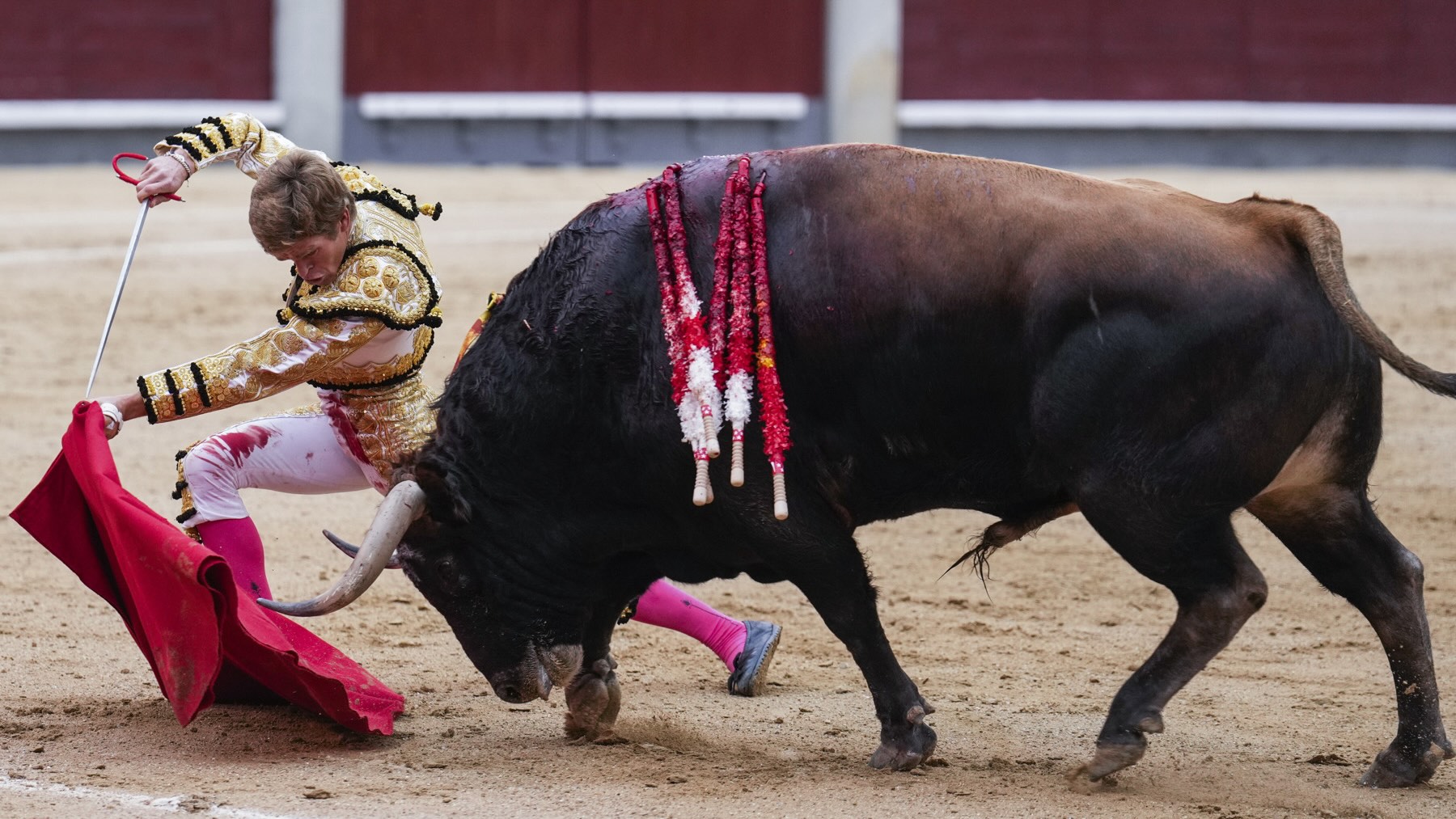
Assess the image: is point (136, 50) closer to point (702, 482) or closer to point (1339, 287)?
point (702, 482)

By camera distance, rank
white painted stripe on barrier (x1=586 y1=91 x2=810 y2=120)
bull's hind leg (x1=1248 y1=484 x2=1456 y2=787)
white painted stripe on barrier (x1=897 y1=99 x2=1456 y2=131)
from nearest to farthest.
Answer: bull's hind leg (x1=1248 y1=484 x2=1456 y2=787)
white painted stripe on barrier (x1=586 y1=91 x2=810 y2=120)
white painted stripe on barrier (x1=897 y1=99 x2=1456 y2=131)

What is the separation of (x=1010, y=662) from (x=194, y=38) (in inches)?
391

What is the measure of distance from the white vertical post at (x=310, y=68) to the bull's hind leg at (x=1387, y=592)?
10.2 m

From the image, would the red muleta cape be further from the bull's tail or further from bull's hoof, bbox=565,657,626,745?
the bull's tail

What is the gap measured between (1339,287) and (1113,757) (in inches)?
31.5

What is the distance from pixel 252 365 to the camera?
10.4ft

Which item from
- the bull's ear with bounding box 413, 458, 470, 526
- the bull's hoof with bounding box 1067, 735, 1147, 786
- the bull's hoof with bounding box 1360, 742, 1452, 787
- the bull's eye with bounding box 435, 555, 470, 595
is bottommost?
the bull's hoof with bounding box 1360, 742, 1452, 787

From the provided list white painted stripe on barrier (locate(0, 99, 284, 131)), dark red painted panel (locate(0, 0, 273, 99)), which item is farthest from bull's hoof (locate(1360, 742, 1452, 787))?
dark red painted panel (locate(0, 0, 273, 99))

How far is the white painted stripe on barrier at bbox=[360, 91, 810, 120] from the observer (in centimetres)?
1286

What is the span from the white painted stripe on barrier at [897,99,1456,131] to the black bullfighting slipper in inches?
398

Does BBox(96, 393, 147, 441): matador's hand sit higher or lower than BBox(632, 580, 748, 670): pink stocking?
higher

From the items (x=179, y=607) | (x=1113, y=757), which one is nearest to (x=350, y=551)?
(x=179, y=607)

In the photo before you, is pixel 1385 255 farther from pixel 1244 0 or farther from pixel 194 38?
pixel 194 38

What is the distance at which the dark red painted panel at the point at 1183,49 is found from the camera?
13523mm
